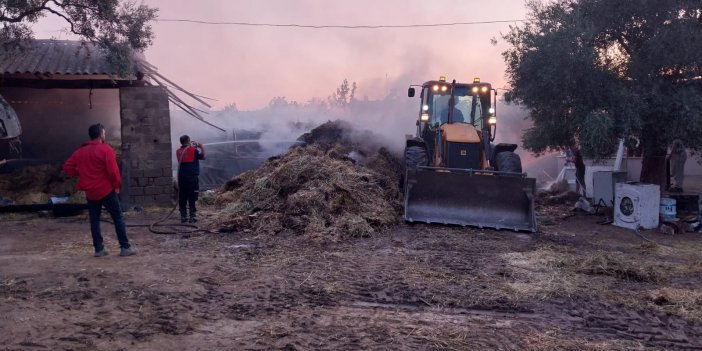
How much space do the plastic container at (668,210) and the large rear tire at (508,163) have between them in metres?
3.48

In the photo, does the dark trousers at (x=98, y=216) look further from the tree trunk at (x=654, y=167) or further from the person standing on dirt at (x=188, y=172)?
the tree trunk at (x=654, y=167)

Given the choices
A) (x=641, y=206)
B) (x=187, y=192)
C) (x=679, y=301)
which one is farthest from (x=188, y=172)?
(x=641, y=206)

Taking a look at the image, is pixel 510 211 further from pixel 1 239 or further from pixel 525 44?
pixel 1 239

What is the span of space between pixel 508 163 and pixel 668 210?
153 inches

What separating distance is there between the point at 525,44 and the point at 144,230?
30.3 ft

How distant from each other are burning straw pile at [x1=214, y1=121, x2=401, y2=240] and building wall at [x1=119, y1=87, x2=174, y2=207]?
62.2 inches

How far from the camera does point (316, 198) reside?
1049 centimetres

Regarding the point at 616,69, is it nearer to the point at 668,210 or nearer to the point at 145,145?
the point at 668,210

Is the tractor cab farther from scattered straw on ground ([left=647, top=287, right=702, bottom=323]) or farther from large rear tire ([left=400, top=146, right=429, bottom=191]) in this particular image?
scattered straw on ground ([left=647, top=287, right=702, bottom=323])

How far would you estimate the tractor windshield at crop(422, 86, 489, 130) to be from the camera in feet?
40.9

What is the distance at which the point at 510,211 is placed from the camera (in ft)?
34.4

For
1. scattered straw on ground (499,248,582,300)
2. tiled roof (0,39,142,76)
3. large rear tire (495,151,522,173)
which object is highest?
tiled roof (0,39,142,76)

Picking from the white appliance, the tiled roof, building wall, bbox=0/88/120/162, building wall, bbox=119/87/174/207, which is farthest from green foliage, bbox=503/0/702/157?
building wall, bbox=0/88/120/162

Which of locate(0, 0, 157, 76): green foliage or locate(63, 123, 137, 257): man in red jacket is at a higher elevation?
locate(0, 0, 157, 76): green foliage
